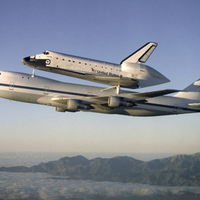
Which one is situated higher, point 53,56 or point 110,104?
point 53,56

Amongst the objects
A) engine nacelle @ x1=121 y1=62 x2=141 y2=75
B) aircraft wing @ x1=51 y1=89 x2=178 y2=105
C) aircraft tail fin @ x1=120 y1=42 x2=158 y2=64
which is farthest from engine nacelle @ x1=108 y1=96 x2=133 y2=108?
aircraft tail fin @ x1=120 y1=42 x2=158 y2=64

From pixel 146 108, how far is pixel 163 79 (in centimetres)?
931

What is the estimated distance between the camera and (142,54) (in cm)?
3600

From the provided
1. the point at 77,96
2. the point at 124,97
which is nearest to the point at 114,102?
the point at 124,97

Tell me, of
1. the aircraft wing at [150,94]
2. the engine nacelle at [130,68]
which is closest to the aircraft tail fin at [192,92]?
the aircraft wing at [150,94]

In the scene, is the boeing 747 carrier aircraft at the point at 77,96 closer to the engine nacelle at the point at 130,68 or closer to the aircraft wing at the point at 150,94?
the aircraft wing at the point at 150,94

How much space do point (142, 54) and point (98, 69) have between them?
28.7 feet

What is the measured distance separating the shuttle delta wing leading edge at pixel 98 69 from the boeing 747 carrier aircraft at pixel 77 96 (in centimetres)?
366

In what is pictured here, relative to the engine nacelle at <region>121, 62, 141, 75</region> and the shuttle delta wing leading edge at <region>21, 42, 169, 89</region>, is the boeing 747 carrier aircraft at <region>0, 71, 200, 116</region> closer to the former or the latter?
the shuttle delta wing leading edge at <region>21, 42, 169, 89</region>

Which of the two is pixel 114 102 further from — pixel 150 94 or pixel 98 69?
pixel 98 69

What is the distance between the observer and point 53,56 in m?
32.0

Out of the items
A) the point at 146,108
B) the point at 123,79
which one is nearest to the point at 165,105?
the point at 146,108

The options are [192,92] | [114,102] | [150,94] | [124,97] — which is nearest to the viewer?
[114,102]

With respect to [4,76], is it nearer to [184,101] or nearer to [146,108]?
[146,108]
